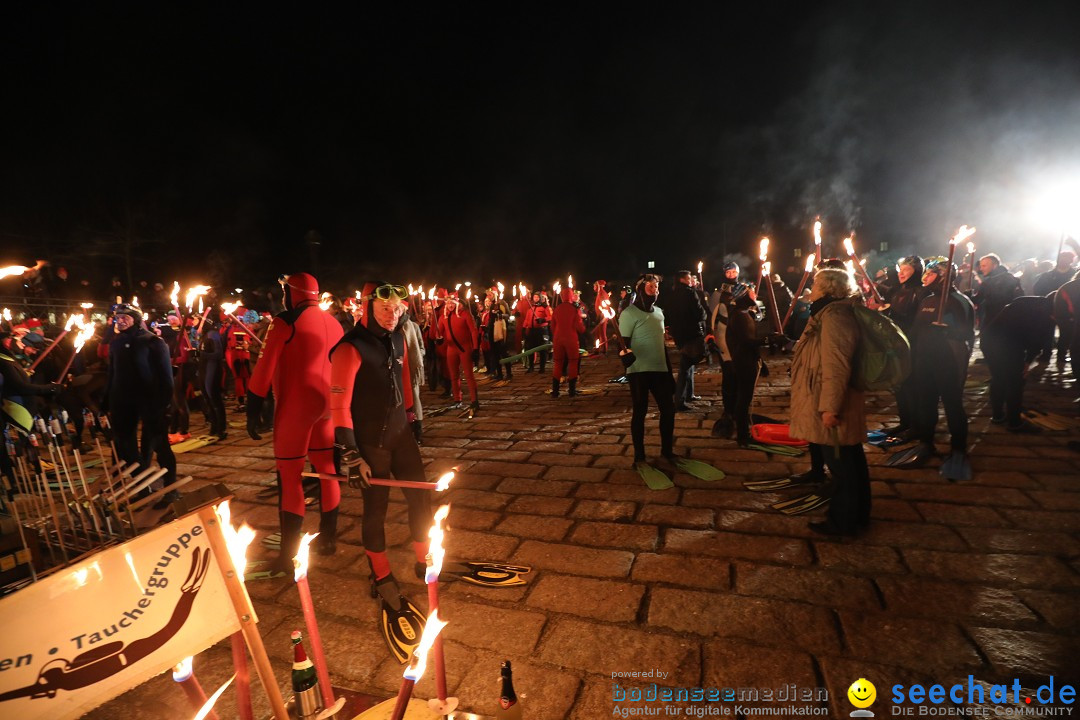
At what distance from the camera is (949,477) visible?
459 centimetres

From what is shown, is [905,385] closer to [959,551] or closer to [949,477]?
[949,477]

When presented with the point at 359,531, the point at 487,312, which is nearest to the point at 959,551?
the point at 359,531

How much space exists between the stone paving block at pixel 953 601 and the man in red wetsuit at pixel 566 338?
6774mm

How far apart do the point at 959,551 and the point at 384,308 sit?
14.2ft

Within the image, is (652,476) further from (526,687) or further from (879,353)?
(526,687)

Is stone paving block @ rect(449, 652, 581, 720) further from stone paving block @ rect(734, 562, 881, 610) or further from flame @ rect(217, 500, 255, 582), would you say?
stone paving block @ rect(734, 562, 881, 610)

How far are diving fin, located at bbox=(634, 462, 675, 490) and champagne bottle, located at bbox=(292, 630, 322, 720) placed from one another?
3.65 metres

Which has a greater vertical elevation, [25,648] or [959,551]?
[25,648]

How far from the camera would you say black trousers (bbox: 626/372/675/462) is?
5262mm

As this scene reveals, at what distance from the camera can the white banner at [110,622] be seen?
1.39m

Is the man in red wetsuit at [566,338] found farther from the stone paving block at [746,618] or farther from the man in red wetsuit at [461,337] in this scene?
the stone paving block at [746,618]

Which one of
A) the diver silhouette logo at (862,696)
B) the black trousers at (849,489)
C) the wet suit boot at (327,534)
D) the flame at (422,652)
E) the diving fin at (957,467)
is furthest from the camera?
the diving fin at (957,467)

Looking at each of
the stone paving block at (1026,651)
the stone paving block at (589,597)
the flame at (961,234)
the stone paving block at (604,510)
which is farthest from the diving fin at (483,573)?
the flame at (961,234)

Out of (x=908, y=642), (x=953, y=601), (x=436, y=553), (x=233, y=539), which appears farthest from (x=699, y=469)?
(x=233, y=539)
